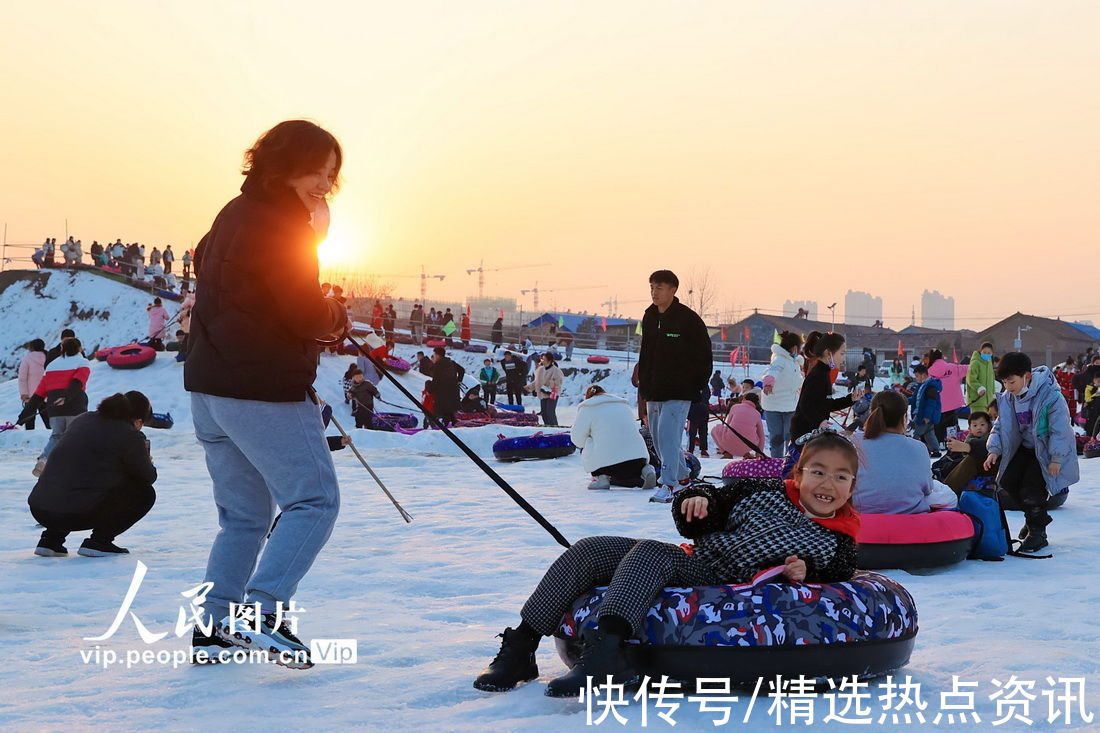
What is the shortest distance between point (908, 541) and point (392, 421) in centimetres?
1420

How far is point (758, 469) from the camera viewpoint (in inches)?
364

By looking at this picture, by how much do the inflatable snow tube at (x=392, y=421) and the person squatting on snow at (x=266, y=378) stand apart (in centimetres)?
1497

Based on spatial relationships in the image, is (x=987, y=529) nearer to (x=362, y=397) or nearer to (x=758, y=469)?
(x=758, y=469)

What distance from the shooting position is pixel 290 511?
3.81 metres

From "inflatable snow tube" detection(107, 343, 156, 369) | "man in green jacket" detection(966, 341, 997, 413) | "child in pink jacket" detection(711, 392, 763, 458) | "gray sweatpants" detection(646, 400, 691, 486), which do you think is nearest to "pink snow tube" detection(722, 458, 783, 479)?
"gray sweatpants" detection(646, 400, 691, 486)

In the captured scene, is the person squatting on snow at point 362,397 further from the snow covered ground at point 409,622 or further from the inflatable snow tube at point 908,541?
the inflatable snow tube at point 908,541

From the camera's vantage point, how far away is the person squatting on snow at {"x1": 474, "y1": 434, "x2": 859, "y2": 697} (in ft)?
12.3

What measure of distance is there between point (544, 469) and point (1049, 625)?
28.9 ft

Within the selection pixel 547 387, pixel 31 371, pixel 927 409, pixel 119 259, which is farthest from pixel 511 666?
pixel 119 259

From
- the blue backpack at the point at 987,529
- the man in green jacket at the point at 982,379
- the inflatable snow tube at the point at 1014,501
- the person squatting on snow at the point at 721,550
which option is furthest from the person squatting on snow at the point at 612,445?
the man in green jacket at the point at 982,379

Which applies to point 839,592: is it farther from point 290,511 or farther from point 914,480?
point 914,480

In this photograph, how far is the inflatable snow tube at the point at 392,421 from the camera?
1911 centimetres

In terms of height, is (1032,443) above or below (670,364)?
below

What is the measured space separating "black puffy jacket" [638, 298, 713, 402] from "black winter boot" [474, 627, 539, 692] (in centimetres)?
584
